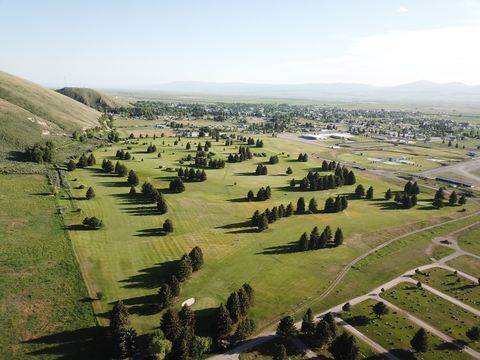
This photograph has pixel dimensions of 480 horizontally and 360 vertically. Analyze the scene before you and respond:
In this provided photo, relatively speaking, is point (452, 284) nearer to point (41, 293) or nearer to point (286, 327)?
point (286, 327)

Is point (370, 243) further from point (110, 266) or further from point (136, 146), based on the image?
point (136, 146)

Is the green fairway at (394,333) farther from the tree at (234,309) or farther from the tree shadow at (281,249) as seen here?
the tree shadow at (281,249)

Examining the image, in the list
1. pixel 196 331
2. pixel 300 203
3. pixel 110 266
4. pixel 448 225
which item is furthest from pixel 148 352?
pixel 448 225

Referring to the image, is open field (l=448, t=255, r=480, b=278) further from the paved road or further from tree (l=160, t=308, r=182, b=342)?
tree (l=160, t=308, r=182, b=342)

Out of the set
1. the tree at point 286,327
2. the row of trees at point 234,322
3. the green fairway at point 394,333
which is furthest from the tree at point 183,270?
the green fairway at point 394,333

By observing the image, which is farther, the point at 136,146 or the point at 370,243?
the point at 136,146

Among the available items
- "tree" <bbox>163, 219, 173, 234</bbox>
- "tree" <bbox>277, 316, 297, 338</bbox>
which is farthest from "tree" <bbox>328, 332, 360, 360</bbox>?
"tree" <bbox>163, 219, 173, 234</bbox>

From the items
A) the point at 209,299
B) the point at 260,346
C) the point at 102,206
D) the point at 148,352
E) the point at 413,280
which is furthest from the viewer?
the point at 102,206
